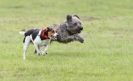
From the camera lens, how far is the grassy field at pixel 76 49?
11461 millimetres

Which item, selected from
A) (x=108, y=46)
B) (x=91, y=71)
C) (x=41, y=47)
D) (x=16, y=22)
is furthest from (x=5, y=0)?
(x=91, y=71)

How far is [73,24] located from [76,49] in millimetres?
1609

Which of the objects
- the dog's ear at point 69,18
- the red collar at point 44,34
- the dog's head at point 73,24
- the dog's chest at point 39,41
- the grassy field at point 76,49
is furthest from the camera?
the dog's ear at point 69,18

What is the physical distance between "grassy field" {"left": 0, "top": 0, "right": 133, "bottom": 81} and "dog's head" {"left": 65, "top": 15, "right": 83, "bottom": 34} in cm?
66

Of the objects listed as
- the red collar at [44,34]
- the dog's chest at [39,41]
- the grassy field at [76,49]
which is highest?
the red collar at [44,34]

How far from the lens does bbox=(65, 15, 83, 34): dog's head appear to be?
47.6 feet

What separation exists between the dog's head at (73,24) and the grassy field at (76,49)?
0.66 m

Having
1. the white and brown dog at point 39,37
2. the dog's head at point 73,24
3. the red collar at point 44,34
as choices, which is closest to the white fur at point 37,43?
the white and brown dog at point 39,37

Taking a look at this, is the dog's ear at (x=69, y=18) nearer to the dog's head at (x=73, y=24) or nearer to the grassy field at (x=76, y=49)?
the dog's head at (x=73, y=24)

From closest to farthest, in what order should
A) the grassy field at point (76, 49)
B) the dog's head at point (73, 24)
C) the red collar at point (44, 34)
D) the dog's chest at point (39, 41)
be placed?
the grassy field at point (76, 49) < the red collar at point (44, 34) < the dog's chest at point (39, 41) < the dog's head at point (73, 24)

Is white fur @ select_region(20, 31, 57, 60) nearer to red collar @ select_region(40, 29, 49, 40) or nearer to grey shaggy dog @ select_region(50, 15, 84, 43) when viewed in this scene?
red collar @ select_region(40, 29, 49, 40)

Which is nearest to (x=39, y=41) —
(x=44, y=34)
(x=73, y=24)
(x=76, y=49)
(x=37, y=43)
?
(x=37, y=43)

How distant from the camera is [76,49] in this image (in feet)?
52.9

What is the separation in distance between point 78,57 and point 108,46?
3.02 metres
